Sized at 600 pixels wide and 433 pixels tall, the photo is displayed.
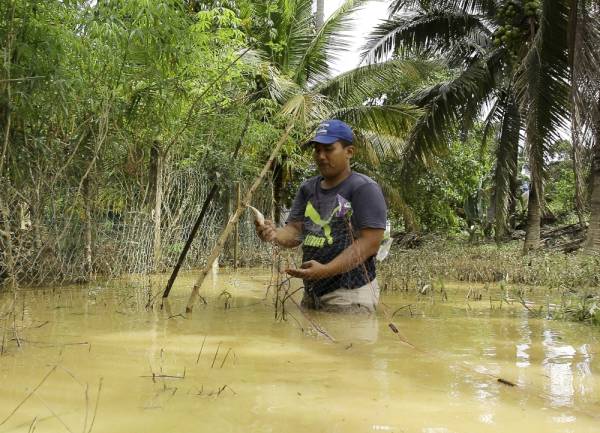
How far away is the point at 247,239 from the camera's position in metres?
11.1

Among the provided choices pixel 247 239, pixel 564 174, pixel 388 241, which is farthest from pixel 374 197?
pixel 564 174

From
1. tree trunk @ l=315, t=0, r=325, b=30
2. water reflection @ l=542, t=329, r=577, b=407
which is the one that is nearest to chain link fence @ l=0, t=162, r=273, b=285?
water reflection @ l=542, t=329, r=577, b=407

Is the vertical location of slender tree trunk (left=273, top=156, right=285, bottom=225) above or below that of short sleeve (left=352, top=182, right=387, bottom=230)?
above

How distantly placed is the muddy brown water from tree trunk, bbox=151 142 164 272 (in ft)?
11.6

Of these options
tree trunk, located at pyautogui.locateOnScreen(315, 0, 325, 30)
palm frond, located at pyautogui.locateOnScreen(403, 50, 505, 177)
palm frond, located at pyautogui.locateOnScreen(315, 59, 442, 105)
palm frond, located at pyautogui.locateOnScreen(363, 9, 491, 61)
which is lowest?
palm frond, located at pyautogui.locateOnScreen(403, 50, 505, 177)

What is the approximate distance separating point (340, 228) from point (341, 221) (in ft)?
0.18

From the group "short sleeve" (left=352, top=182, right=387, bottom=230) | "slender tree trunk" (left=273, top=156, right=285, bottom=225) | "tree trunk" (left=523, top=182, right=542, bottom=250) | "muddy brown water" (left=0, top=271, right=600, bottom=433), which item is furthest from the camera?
"slender tree trunk" (left=273, top=156, right=285, bottom=225)

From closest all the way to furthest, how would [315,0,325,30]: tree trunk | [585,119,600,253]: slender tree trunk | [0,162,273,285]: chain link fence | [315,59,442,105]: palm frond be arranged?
[0,162,273,285]: chain link fence
[585,119,600,253]: slender tree trunk
[315,59,442,105]: palm frond
[315,0,325,30]: tree trunk

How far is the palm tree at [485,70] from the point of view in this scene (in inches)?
341

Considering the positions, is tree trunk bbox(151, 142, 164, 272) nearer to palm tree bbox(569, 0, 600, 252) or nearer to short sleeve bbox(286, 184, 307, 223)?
short sleeve bbox(286, 184, 307, 223)

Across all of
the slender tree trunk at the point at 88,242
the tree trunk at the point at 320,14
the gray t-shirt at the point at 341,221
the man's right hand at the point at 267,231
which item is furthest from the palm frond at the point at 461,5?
the man's right hand at the point at 267,231

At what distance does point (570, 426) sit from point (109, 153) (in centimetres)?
583

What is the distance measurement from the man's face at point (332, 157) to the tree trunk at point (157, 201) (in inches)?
168

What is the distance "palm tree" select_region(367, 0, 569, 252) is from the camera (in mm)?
8664
